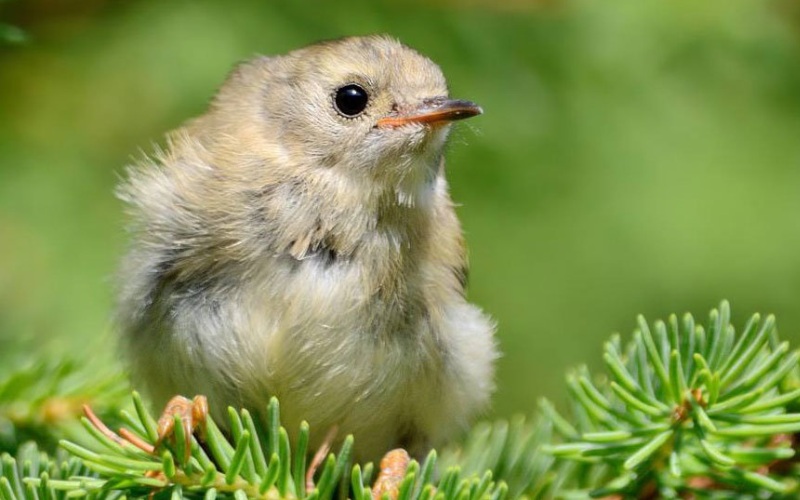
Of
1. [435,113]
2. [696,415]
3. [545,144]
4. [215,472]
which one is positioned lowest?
[215,472]

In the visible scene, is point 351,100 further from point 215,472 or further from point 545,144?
point 215,472

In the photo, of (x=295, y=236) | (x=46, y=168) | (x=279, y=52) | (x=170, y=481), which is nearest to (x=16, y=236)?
(x=46, y=168)

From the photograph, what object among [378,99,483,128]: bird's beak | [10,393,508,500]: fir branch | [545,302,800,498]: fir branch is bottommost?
[10,393,508,500]: fir branch

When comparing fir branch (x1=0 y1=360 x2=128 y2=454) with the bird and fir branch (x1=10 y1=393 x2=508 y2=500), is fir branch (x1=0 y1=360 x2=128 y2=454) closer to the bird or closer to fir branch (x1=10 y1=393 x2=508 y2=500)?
the bird

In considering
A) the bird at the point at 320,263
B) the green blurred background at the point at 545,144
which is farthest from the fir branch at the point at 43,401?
the green blurred background at the point at 545,144

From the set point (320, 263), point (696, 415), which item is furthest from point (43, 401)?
point (696, 415)

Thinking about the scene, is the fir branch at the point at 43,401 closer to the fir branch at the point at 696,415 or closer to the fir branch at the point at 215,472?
→ the fir branch at the point at 215,472

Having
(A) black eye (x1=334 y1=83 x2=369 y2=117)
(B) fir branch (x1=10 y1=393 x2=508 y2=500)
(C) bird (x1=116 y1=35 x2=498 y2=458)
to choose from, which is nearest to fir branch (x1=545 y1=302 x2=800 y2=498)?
(B) fir branch (x1=10 y1=393 x2=508 y2=500)
